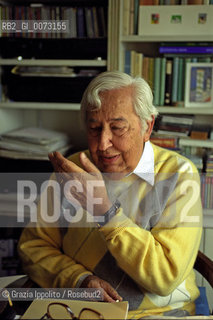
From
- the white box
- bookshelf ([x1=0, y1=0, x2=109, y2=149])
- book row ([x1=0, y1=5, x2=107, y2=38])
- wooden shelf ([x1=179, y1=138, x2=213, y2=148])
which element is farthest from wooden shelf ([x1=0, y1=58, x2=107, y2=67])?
wooden shelf ([x1=179, y1=138, x2=213, y2=148])

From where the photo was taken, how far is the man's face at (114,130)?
3.15ft

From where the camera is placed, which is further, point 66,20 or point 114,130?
point 66,20

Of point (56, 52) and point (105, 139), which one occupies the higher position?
point (56, 52)

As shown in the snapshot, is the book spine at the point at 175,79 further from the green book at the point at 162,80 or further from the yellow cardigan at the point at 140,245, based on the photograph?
the yellow cardigan at the point at 140,245

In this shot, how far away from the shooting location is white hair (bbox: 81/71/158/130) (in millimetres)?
972

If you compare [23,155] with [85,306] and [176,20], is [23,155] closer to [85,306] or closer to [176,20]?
[176,20]

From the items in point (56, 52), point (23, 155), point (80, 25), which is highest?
point (80, 25)

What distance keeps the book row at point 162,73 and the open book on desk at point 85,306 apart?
1121mm

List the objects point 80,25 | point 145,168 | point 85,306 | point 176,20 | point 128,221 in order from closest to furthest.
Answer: point 85,306 < point 128,221 < point 145,168 < point 176,20 < point 80,25

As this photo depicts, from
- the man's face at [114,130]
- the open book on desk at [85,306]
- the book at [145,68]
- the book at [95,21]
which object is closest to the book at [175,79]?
the book at [145,68]

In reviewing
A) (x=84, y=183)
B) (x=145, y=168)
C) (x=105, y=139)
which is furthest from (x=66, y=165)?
(x=145, y=168)

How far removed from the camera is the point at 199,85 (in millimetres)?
1617

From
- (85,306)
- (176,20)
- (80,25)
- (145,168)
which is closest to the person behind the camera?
(85,306)

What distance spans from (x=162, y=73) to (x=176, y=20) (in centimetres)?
22
